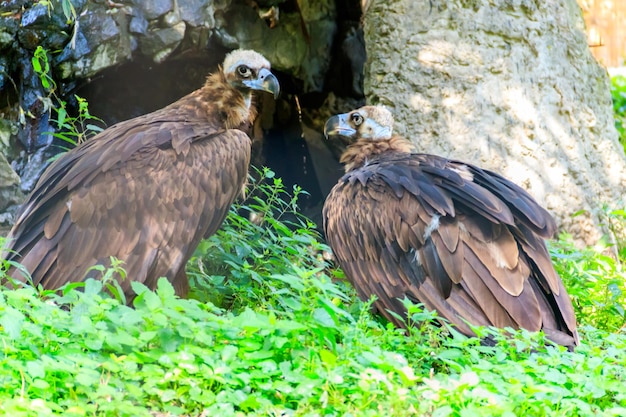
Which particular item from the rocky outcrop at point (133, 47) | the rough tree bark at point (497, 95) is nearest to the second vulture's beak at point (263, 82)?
the rocky outcrop at point (133, 47)

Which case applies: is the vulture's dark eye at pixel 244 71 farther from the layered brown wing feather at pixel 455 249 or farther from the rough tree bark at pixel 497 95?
the rough tree bark at pixel 497 95

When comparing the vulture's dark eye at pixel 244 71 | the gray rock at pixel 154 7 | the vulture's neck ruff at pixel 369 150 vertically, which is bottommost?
the vulture's neck ruff at pixel 369 150

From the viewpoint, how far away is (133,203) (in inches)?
196

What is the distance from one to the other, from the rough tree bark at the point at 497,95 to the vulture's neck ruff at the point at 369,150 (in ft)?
4.96

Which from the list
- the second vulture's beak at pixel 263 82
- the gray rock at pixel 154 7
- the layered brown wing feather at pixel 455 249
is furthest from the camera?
the gray rock at pixel 154 7

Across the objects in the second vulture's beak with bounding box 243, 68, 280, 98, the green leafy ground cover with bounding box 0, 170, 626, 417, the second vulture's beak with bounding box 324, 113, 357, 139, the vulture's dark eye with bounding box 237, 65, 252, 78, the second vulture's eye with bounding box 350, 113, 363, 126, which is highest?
the vulture's dark eye with bounding box 237, 65, 252, 78

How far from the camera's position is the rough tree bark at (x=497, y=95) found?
7805 millimetres

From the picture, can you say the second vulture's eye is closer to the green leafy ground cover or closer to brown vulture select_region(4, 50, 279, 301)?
brown vulture select_region(4, 50, 279, 301)

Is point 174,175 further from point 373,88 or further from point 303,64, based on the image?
point 303,64

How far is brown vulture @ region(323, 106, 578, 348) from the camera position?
186 inches

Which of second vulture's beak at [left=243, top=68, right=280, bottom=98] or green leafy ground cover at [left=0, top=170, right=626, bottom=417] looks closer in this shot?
green leafy ground cover at [left=0, top=170, right=626, bottom=417]

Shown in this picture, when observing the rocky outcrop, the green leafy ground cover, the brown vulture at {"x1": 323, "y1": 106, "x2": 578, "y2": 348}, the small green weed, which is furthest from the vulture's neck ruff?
the small green weed

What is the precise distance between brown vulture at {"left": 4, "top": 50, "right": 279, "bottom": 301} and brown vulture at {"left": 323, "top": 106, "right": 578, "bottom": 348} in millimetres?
828

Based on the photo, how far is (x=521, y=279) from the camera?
4758 mm
